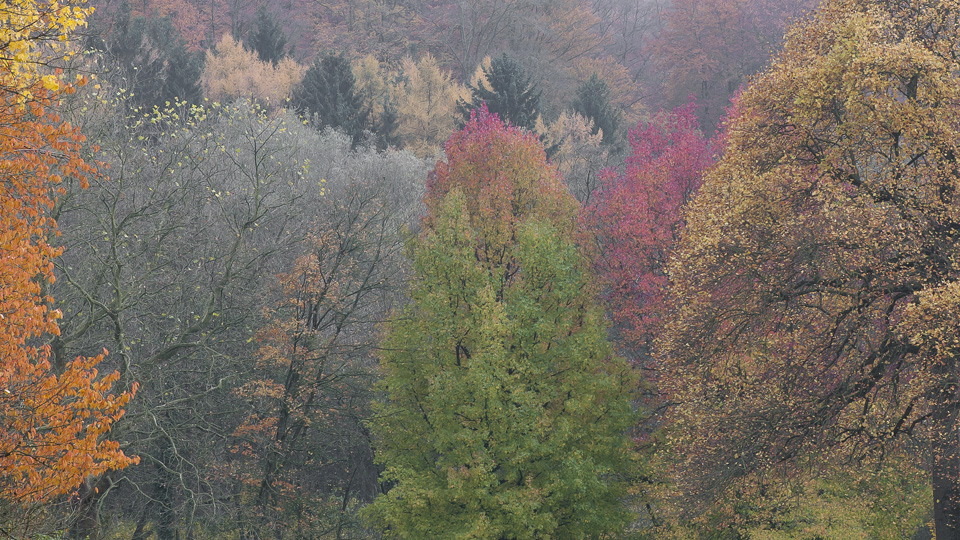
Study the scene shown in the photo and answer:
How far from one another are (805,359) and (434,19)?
51.7 m

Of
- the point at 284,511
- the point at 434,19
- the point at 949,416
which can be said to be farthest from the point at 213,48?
the point at 949,416

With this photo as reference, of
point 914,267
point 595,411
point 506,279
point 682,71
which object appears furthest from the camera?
point 682,71

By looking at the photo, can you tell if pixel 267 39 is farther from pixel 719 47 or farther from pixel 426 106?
pixel 719 47

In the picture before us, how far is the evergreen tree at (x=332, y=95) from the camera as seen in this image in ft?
157

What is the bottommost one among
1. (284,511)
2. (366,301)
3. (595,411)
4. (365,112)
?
(284,511)

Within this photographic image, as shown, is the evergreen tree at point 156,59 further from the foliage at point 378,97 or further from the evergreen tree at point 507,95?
the evergreen tree at point 507,95

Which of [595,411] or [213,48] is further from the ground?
[213,48]

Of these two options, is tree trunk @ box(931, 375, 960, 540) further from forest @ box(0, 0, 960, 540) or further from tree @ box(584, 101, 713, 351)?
tree @ box(584, 101, 713, 351)

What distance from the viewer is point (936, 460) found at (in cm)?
1448

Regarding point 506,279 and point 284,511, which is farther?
point 506,279

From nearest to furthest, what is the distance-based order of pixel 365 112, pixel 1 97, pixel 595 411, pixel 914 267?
pixel 1 97
pixel 914 267
pixel 595 411
pixel 365 112

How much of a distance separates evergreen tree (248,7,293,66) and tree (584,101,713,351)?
3256cm

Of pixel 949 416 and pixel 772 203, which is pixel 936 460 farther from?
pixel 772 203

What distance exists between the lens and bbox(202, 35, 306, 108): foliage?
47719mm
